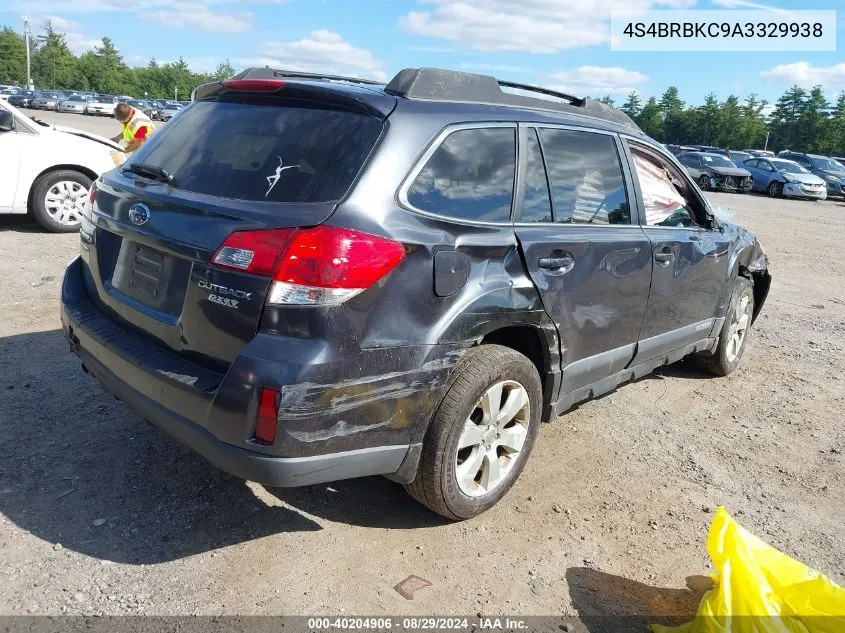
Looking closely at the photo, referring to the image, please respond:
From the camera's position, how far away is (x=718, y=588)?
97.1 inches

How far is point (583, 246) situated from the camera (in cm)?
347

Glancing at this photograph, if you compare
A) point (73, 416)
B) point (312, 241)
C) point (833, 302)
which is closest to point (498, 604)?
point (312, 241)

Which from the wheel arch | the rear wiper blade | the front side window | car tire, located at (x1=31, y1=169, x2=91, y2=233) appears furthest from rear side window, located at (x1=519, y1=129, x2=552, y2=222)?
car tire, located at (x1=31, y1=169, x2=91, y2=233)

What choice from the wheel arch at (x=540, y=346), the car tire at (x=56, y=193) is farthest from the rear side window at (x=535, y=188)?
the car tire at (x=56, y=193)

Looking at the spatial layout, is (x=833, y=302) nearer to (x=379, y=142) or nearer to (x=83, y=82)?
(x=379, y=142)

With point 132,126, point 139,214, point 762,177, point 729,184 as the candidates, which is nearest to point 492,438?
point 139,214

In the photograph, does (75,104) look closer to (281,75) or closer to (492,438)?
(281,75)

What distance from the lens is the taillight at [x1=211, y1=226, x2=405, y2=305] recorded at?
2.47 meters

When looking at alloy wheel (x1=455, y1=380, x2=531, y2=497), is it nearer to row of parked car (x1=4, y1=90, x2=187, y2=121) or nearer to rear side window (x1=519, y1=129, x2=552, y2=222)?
rear side window (x1=519, y1=129, x2=552, y2=222)

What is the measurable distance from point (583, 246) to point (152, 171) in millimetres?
2037

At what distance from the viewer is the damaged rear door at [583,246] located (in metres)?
3.29

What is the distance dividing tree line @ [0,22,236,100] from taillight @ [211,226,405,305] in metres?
97.6

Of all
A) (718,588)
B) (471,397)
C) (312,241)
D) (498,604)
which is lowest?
(498,604)

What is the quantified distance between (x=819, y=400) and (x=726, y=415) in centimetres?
93
